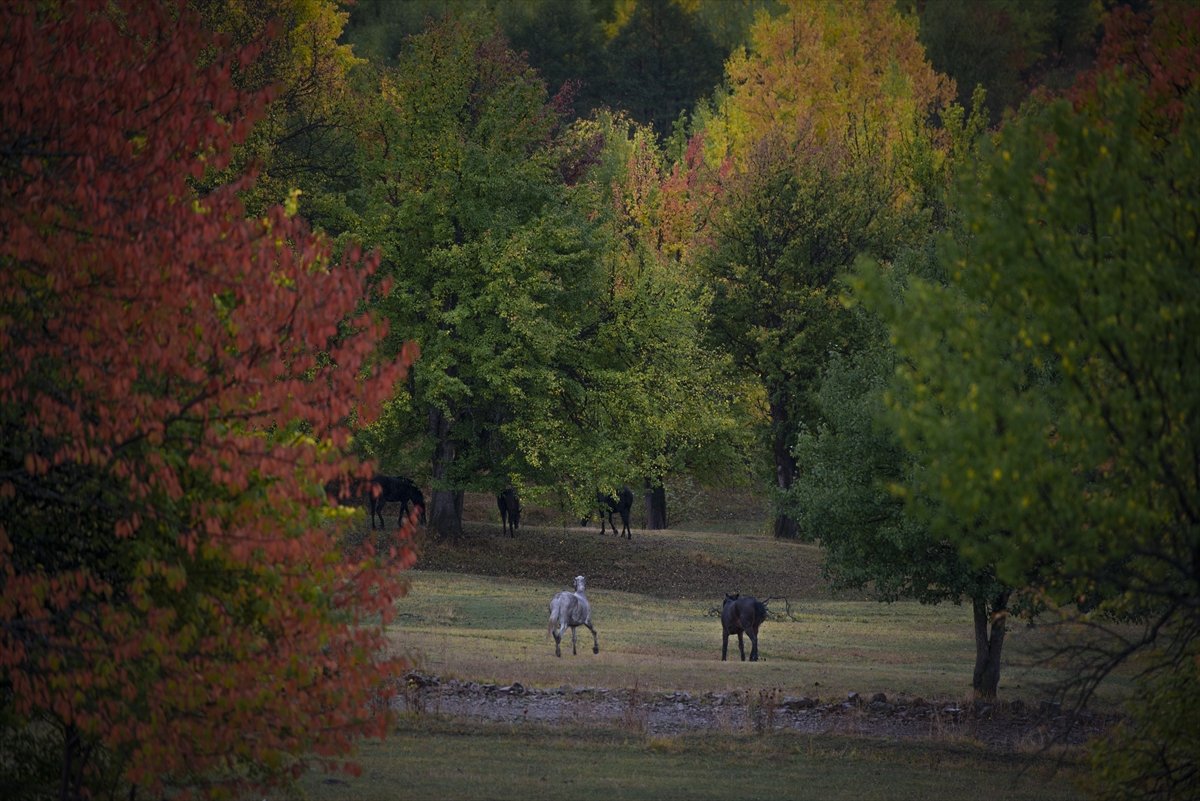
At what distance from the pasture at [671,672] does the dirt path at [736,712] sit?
0.29m

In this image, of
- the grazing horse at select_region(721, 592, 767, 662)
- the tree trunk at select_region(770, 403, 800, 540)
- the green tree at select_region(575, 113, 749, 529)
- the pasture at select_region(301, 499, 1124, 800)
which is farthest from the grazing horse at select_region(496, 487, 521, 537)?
the grazing horse at select_region(721, 592, 767, 662)

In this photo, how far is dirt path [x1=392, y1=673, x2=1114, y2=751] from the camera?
920 inches

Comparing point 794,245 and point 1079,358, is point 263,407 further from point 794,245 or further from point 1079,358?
point 794,245

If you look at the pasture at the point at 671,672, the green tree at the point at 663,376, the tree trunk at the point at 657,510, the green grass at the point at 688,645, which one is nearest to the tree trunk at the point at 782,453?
the green tree at the point at 663,376

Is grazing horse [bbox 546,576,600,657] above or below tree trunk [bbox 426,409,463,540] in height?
below

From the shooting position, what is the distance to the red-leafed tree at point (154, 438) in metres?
11.1

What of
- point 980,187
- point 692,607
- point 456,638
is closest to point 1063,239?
point 980,187

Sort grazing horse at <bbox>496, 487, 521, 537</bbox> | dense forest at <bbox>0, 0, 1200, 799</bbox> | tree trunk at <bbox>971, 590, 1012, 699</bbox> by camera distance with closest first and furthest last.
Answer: dense forest at <bbox>0, 0, 1200, 799</bbox>, tree trunk at <bbox>971, 590, 1012, 699</bbox>, grazing horse at <bbox>496, 487, 521, 537</bbox>

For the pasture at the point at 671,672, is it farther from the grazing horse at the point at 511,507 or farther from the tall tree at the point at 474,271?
the tall tree at the point at 474,271

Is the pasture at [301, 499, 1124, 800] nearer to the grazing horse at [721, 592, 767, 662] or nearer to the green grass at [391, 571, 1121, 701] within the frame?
the green grass at [391, 571, 1121, 701]

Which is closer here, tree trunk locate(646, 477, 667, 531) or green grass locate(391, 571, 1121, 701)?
green grass locate(391, 571, 1121, 701)

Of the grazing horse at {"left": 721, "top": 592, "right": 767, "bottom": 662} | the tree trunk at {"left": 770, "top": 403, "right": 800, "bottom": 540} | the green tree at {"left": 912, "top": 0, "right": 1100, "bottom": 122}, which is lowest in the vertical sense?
the grazing horse at {"left": 721, "top": 592, "right": 767, "bottom": 662}

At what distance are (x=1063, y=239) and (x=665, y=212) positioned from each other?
158 feet

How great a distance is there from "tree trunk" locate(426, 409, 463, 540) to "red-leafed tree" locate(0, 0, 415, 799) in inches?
1272
